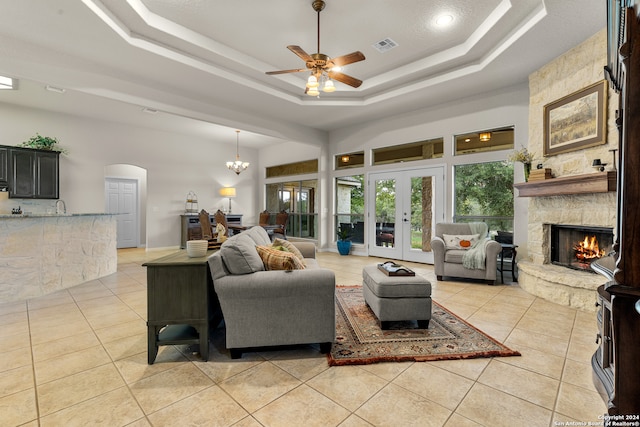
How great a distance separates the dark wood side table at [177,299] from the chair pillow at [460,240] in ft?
12.9

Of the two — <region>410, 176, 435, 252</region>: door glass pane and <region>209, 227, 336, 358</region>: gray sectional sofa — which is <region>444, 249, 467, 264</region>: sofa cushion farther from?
<region>209, 227, 336, 358</region>: gray sectional sofa

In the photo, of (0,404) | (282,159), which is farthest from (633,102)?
(282,159)

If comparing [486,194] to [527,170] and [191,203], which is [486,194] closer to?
[527,170]

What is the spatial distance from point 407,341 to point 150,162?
763 centimetres

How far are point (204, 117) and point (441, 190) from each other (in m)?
4.68

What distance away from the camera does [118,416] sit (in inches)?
62.2

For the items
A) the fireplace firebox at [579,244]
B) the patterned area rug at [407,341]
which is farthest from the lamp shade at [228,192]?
the fireplace firebox at [579,244]

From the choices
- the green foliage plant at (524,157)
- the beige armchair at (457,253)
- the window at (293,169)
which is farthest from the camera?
the window at (293,169)

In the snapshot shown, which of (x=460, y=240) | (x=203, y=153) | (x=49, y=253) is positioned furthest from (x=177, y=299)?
(x=203, y=153)

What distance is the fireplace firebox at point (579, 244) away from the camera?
3.58 metres

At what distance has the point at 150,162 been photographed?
24.7 feet

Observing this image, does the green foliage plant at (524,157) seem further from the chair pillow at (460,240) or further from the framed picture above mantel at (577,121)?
the chair pillow at (460,240)

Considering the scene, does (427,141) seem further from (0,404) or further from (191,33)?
(0,404)

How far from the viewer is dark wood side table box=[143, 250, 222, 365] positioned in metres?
2.09
